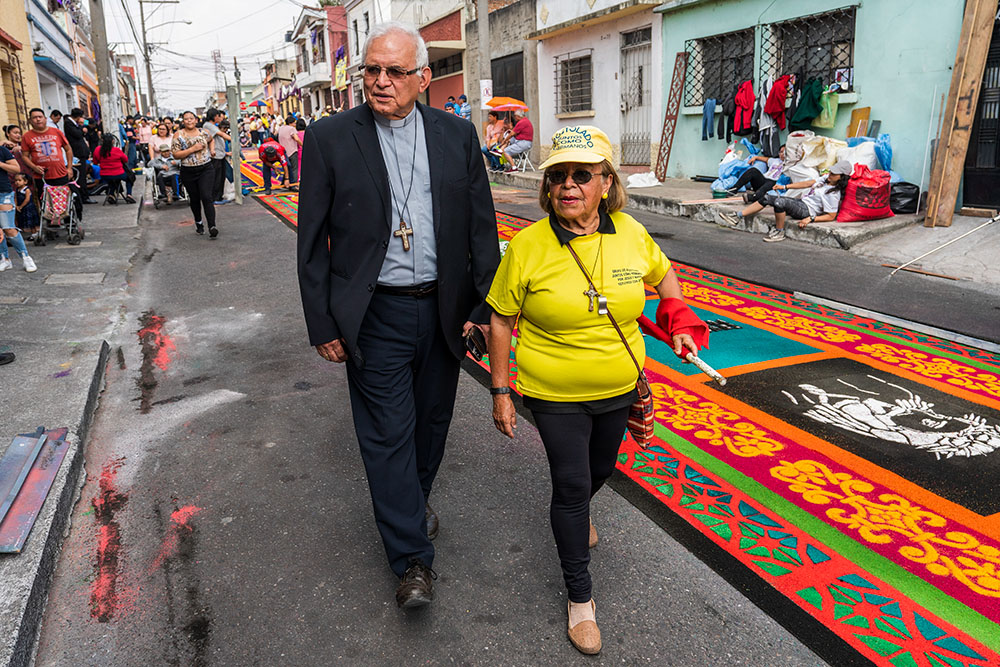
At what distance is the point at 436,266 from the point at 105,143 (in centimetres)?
1486

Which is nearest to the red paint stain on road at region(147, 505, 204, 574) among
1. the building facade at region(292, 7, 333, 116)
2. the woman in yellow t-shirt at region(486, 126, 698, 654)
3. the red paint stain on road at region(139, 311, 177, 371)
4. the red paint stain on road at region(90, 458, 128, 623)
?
the red paint stain on road at region(90, 458, 128, 623)

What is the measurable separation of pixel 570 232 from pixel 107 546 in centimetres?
231

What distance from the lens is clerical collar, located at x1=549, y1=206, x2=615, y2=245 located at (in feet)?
8.20

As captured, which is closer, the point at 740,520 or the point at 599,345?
the point at 599,345

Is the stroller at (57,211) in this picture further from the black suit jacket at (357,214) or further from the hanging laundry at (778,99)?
the hanging laundry at (778,99)

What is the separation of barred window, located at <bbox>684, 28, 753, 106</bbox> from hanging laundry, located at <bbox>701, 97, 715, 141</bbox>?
1.23 ft

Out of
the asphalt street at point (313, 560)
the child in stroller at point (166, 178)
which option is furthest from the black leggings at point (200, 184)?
the asphalt street at point (313, 560)

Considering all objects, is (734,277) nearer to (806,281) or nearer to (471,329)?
(806,281)

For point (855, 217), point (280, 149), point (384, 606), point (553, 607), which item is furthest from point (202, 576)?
point (280, 149)

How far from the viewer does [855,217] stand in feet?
33.2

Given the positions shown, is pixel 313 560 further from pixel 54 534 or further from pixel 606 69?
pixel 606 69

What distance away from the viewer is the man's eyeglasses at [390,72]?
261 centimetres

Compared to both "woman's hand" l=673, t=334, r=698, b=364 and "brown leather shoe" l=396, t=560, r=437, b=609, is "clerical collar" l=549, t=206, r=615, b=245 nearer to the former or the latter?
"woman's hand" l=673, t=334, r=698, b=364

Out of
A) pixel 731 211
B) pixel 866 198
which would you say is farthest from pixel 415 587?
pixel 731 211
